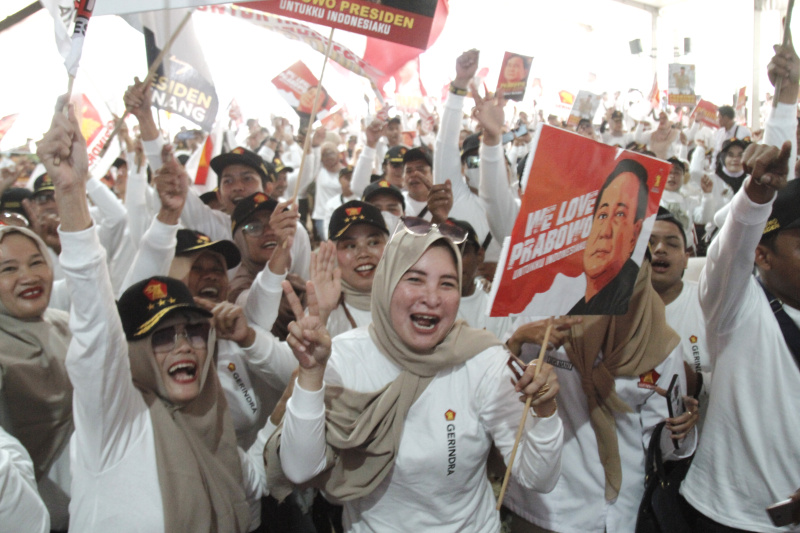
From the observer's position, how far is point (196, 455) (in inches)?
77.5

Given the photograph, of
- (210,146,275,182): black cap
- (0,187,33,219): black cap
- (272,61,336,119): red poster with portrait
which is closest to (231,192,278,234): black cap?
(210,146,275,182): black cap

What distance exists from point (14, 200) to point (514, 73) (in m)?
5.91

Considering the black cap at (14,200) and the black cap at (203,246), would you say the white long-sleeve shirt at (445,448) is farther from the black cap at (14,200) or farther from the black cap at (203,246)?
the black cap at (14,200)

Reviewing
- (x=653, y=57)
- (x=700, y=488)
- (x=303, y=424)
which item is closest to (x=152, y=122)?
(x=303, y=424)

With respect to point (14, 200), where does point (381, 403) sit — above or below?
below

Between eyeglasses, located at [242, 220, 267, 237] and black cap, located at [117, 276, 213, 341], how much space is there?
1376mm

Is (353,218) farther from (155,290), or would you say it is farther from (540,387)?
(540,387)

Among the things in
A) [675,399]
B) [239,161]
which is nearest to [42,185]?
[239,161]

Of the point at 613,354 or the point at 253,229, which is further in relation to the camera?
the point at 253,229

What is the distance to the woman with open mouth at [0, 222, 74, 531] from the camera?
2.05 metres

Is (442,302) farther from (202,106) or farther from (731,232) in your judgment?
(202,106)

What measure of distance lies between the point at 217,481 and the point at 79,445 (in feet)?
1.53

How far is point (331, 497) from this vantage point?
6.21 feet

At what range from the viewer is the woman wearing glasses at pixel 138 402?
163cm
